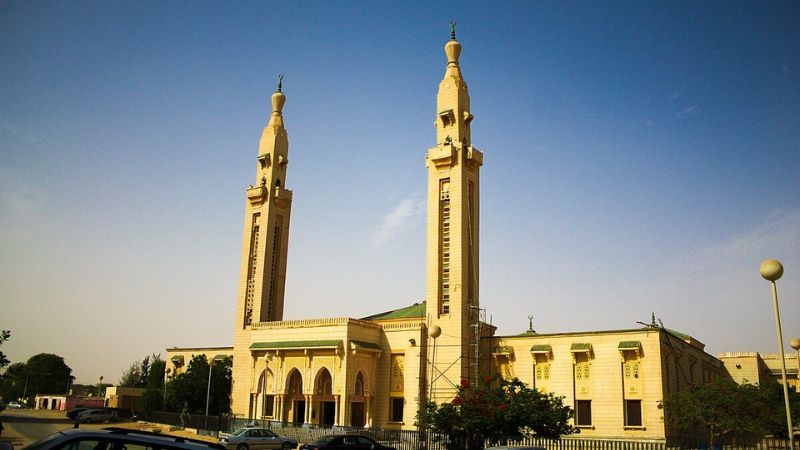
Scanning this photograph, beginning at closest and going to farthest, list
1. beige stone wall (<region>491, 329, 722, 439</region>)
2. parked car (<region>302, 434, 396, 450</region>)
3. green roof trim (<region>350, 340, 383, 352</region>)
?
parked car (<region>302, 434, 396, 450</region>)
beige stone wall (<region>491, 329, 722, 439</region>)
green roof trim (<region>350, 340, 383, 352</region>)

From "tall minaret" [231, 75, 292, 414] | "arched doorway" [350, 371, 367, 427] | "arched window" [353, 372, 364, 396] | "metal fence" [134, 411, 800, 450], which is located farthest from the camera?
"tall minaret" [231, 75, 292, 414]

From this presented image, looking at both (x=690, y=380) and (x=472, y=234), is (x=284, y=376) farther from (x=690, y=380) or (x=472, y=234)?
(x=690, y=380)

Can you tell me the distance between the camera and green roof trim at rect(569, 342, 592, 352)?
38594 millimetres

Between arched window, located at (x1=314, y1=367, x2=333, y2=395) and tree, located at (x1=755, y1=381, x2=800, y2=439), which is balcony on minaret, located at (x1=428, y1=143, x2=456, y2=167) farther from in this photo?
tree, located at (x1=755, y1=381, x2=800, y2=439)

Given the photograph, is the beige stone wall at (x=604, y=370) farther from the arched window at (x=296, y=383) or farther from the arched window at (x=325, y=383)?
the arched window at (x=296, y=383)

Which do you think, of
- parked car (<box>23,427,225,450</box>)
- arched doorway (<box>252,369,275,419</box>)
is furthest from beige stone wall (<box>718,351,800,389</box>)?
parked car (<box>23,427,225,450</box>)

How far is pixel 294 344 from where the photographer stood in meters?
43.9

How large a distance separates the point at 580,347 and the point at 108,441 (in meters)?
33.8

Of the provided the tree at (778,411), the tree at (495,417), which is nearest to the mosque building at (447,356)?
the tree at (778,411)

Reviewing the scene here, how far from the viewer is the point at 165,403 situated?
50219 mm

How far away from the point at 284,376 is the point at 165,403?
1262 cm

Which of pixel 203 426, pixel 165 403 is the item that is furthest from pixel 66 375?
pixel 203 426

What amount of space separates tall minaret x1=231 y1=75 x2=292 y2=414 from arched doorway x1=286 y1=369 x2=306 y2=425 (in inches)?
209

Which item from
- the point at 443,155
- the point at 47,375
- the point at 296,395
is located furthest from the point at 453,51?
the point at 47,375
